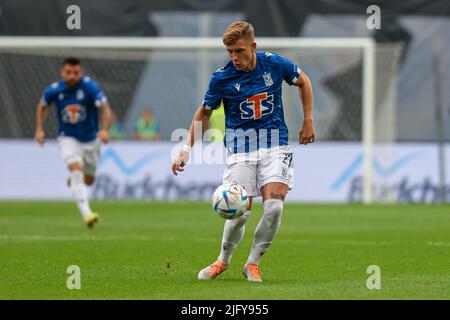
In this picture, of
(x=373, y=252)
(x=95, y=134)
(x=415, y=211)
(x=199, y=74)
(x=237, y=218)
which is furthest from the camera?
(x=199, y=74)

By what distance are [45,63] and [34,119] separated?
1.39 metres

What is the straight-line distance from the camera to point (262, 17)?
25.8 m

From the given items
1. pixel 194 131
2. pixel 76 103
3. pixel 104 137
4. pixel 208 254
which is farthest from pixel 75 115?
pixel 194 131

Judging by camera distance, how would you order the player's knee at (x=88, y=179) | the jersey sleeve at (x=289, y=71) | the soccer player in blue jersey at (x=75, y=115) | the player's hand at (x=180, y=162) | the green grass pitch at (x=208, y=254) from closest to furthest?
the green grass pitch at (x=208, y=254), the player's hand at (x=180, y=162), the jersey sleeve at (x=289, y=71), the soccer player in blue jersey at (x=75, y=115), the player's knee at (x=88, y=179)

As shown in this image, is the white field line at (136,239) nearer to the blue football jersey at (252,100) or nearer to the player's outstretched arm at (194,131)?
the blue football jersey at (252,100)

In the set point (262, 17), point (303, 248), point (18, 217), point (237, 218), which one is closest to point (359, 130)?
point (262, 17)

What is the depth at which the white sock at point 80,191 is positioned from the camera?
54.2ft

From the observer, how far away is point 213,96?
980cm

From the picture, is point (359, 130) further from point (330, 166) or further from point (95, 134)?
point (95, 134)

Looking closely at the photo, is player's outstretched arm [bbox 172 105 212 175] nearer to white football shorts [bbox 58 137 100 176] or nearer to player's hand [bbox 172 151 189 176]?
player's hand [bbox 172 151 189 176]

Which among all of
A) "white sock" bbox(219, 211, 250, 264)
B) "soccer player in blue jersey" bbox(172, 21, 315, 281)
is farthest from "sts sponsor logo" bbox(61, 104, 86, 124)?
"white sock" bbox(219, 211, 250, 264)

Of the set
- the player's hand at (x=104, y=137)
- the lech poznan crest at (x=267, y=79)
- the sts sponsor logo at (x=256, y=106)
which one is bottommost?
the sts sponsor logo at (x=256, y=106)

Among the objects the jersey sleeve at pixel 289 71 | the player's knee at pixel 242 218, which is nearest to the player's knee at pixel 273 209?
the player's knee at pixel 242 218

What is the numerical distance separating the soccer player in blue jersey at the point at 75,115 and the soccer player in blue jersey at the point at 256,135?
280 inches
